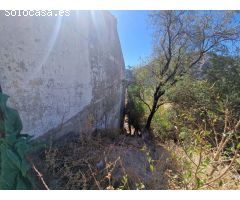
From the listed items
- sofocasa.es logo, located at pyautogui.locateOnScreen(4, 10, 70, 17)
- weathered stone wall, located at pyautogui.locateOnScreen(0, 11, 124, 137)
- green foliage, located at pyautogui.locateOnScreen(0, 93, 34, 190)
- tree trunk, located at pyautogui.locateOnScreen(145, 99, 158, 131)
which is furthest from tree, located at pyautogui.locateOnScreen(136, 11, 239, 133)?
green foliage, located at pyautogui.locateOnScreen(0, 93, 34, 190)

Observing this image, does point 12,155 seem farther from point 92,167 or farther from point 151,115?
point 151,115

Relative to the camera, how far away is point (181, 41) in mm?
6590

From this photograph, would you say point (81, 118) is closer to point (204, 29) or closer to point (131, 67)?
point (204, 29)

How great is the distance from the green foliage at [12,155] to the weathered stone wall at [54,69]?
0.55 meters

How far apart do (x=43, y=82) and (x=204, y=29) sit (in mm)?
4982

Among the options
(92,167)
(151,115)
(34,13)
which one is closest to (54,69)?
(34,13)

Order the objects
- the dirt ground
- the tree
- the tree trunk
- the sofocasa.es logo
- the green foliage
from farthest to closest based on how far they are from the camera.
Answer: the tree trunk < the tree < the sofocasa.es logo < the dirt ground < the green foliage

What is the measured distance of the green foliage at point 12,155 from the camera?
6.61ft

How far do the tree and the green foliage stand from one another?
196 inches

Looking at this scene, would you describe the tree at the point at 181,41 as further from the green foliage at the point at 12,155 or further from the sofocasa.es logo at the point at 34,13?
the green foliage at the point at 12,155

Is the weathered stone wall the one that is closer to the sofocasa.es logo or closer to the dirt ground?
the sofocasa.es logo

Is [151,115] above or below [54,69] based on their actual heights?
below

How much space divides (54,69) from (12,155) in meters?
1.55

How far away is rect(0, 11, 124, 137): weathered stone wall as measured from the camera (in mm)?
2693
